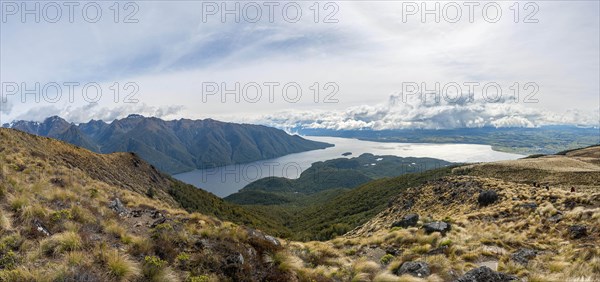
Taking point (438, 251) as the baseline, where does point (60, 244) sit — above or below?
above

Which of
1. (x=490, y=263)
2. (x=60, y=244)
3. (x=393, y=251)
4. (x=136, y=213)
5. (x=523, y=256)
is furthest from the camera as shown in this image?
(x=136, y=213)

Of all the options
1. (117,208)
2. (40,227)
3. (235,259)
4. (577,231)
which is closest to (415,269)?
(235,259)

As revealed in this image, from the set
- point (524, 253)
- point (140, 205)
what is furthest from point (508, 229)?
point (140, 205)

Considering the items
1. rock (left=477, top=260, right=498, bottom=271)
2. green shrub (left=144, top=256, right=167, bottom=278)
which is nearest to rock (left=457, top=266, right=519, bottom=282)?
rock (left=477, top=260, right=498, bottom=271)

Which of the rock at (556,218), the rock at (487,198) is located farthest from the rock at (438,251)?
the rock at (487,198)

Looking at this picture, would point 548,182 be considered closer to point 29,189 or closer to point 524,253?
point 524,253

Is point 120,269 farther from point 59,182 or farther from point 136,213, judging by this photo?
point 59,182
